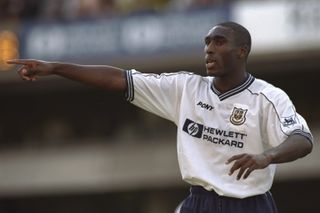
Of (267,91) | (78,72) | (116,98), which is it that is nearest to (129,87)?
(78,72)

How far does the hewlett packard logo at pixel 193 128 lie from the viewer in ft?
21.3

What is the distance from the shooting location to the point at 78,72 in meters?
6.43

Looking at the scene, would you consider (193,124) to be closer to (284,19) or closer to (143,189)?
(284,19)

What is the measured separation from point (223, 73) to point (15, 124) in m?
16.9

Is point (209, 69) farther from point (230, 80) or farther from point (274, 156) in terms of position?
point (274, 156)

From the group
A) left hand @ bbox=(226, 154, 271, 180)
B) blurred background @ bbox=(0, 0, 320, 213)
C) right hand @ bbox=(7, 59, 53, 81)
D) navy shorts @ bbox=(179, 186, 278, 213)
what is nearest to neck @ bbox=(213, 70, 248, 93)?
navy shorts @ bbox=(179, 186, 278, 213)

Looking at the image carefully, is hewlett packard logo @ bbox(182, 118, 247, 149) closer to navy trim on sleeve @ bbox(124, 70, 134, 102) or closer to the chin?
the chin

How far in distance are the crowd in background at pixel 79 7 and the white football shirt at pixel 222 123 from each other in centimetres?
1120

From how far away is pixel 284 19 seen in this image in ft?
56.4

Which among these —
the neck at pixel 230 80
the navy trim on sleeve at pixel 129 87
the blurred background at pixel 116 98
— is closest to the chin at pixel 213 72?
the neck at pixel 230 80

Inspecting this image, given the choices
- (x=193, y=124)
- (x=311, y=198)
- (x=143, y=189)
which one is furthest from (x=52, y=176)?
(x=193, y=124)

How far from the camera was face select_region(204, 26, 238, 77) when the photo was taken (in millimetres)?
6375

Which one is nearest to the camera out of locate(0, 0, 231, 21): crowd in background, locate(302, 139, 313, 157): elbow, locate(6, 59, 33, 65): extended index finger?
locate(302, 139, 313, 157): elbow

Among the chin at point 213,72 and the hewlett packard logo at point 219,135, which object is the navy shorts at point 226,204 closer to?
the hewlett packard logo at point 219,135
